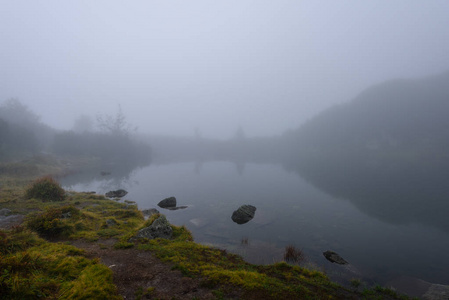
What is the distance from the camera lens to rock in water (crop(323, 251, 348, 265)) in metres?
14.1

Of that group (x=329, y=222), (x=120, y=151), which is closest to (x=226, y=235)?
(x=329, y=222)

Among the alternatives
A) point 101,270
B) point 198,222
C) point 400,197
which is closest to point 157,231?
point 101,270

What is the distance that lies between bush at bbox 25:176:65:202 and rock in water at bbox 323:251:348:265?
30204 mm

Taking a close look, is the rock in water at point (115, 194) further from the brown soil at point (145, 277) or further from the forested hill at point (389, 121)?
the forested hill at point (389, 121)

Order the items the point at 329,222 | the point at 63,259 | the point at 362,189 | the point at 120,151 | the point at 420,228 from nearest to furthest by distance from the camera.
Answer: the point at 63,259
the point at 420,228
the point at 329,222
the point at 362,189
the point at 120,151

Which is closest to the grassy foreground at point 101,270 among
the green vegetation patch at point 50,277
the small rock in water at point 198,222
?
the green vegetation patch at point 50,277

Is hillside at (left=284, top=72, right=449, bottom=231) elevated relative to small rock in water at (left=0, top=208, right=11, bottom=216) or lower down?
elevated

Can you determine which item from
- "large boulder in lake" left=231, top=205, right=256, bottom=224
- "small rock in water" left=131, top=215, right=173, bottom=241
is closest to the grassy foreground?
"small rock in water" left=131, top=215, right=173, bottom=241

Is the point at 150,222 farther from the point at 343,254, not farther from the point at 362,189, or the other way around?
the point at 362,189

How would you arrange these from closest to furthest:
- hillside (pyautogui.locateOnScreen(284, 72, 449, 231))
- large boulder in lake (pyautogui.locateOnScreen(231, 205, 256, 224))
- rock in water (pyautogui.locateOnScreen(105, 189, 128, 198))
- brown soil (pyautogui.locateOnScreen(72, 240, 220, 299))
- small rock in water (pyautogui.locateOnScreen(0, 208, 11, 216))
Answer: brown soil (pyautogui.locateOnScreen(72, 240, 220, 299)) → small rock in water (pyautogui.locateOnScreen(0, 208, 11, 216)) → large boulder in lake (pyautogui.locateOnScreen(231, 205, 256, 224)) → hillside (pyautogui.locateOnScreen(284, 72, 449, 231)) → rock in water (pyautogui.locateOnScreen(105, 189, 128, 198))

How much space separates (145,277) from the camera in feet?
28.2

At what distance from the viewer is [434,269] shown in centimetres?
1362

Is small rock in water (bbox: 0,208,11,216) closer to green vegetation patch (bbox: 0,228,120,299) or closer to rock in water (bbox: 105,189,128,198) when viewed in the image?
green vegetation patch (bbox: 0,228,120,299)

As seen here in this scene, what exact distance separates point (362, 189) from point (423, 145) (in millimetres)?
108395
